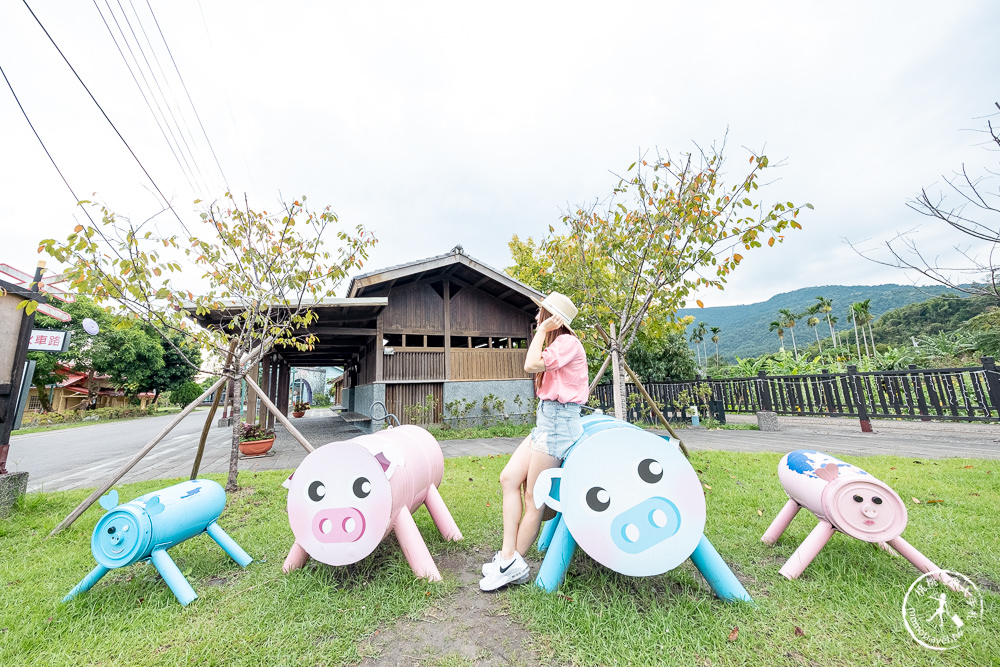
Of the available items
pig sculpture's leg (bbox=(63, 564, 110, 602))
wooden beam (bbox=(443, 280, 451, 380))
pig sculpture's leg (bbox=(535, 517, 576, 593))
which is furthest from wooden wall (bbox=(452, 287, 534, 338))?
pig sculpture's leg (bbox=(535, 517, 576, 593))

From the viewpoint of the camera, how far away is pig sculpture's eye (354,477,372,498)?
2586 mm

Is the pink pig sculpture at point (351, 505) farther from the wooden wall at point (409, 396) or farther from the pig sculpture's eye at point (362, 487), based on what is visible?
the wooden wall at point (409, 396)

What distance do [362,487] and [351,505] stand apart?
0.13m

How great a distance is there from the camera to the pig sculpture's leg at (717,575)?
2.29 meters

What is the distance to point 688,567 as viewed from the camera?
9.09 feet

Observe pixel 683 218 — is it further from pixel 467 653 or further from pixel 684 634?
pixel 467 653

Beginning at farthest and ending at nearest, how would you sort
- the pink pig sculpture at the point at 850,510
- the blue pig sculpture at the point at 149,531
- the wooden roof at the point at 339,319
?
the wooden roof at the point at 339,319, the blue pig sculpture at the point at 149,531, the pink pig sculpture at the point at 850,510

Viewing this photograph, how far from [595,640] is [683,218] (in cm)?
478

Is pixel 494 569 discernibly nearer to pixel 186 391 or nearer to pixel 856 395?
pixel 856 395

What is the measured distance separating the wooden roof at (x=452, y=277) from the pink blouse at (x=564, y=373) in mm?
8421

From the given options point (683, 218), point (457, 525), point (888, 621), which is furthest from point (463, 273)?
point (888, 621)

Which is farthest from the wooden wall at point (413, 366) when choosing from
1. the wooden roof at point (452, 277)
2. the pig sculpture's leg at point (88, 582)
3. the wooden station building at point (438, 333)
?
the pig sculpture's leg at point (88, 582)

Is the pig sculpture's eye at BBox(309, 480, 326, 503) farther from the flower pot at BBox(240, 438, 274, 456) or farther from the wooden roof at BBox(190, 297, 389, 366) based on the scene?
the flower pot at BBox(240, 438, 274, 456)

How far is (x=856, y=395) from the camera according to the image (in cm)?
911
